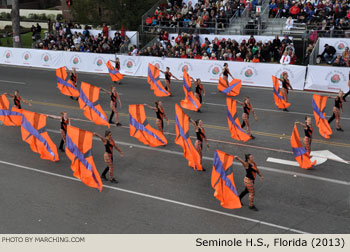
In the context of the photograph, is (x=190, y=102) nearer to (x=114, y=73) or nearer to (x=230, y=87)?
(x=230, y=87)

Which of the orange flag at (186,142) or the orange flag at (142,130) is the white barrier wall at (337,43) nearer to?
the orange flag at (142,130)

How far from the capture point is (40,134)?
45.6ft

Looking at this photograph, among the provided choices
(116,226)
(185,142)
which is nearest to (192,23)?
(185,142)

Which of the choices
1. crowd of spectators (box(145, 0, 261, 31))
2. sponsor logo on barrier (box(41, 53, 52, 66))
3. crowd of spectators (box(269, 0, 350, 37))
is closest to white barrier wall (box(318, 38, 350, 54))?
crowd of spectators (box(269, 0, 350, 37))

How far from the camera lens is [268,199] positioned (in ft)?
36.9

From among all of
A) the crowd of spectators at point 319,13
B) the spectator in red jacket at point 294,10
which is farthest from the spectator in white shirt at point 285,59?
the spectator in red jacket at point 294,10

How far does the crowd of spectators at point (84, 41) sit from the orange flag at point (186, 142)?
19.9 m

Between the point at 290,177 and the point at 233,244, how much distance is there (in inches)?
178

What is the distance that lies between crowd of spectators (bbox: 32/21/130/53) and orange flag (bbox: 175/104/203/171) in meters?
19.9

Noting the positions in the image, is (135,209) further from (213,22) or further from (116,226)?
(213,22)

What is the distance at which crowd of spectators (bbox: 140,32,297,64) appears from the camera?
87.1ft

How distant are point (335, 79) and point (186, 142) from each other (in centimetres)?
1281

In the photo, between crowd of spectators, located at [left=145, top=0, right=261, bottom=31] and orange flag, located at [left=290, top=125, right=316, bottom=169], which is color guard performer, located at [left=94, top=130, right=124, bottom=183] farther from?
crowd of spectators, located at [left=145, top=0, right=261, bottom=31]

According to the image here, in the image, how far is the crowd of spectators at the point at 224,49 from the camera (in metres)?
26.6
